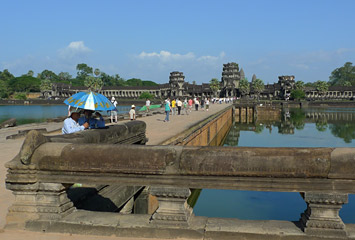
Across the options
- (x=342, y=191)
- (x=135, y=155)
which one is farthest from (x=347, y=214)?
(x=135, y=155)

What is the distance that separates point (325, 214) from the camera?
148 inches

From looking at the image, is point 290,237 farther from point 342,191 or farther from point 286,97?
point 286,97

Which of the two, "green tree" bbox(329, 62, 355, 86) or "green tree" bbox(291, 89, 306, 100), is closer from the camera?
"green tree" bbox(291, 89, 306, 100)

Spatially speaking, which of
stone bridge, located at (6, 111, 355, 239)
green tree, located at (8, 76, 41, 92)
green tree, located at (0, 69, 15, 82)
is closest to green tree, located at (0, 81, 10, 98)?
green tree, located at (8, 76, 41, 92)

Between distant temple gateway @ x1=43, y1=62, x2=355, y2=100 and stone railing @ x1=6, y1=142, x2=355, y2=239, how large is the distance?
423 feet

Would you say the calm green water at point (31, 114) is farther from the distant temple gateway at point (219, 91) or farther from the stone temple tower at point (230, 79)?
the stone temple tower at point (230, 79)

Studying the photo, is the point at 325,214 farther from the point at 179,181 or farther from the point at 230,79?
the point at 230,79

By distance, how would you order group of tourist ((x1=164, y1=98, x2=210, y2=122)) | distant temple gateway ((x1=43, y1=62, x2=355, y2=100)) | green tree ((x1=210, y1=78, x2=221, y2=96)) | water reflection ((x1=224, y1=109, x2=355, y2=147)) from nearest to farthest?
group of tourist ((x1=164, y1=98, x2=210, y2=122)) < water reflection ((x1=224, y1=109, x2=355, y2=147)) < distant temple gateway ((x1=43, y1=62, x2=355, y2=100)) < green tree ((x1=210, y1=78, x2=221, y2=96))

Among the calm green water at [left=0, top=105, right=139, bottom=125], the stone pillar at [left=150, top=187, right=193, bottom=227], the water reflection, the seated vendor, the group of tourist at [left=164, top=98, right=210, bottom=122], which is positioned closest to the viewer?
the stone pillar at [left=150, top=187, right=193, bottom=227]

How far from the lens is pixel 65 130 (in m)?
7.11

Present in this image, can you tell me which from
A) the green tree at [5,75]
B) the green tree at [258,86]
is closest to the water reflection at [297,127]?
the green tree at [258,86]

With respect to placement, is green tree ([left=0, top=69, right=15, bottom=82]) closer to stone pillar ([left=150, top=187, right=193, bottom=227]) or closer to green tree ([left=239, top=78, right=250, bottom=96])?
green tree ([left=239, top=78, right=250, bottom=96])

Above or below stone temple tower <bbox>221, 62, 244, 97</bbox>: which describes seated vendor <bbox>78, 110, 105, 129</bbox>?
below

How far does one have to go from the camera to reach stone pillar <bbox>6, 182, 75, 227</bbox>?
4.27 metres
